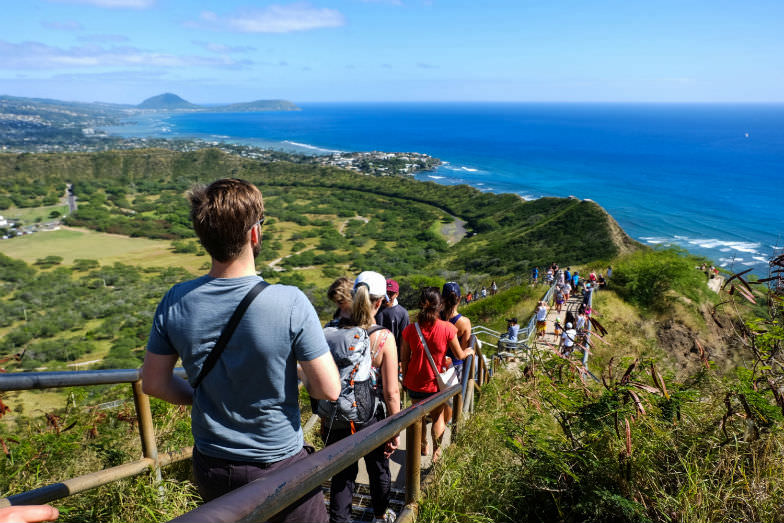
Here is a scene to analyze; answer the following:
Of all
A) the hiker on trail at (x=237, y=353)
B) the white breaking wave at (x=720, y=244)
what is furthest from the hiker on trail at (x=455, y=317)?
the white breaking wave at (x=720, y=244)

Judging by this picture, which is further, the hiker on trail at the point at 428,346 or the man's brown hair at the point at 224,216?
the hiker on trail at the point at 428,346

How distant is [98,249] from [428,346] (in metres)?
92.2

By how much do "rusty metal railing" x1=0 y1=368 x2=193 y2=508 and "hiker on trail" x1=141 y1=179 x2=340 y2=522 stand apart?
0.57 meters

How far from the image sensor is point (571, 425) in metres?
2.49

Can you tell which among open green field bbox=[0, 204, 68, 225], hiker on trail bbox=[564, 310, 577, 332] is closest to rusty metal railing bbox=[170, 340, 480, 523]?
hiker on trail bbox=[564, 310, 577, 332]

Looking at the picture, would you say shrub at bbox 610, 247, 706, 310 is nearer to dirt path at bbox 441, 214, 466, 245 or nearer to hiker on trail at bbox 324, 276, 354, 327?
hiker on trail at bbox 324, 276, 354, 327

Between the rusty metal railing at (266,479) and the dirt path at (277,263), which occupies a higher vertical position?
the rusty metal railing at (266,479)

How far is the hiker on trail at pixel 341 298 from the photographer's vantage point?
2.79 m

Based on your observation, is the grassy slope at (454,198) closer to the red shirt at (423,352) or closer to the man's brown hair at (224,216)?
the red shirt at (423,352)

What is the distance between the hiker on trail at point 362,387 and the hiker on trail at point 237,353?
0.75 m

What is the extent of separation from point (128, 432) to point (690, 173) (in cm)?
12003

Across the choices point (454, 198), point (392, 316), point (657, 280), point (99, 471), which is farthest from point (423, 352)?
point (454, 198)

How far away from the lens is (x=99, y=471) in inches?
90.4

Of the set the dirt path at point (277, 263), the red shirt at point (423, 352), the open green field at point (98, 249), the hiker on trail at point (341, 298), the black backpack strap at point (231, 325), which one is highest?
the black backpack strap at point (231, 325)
